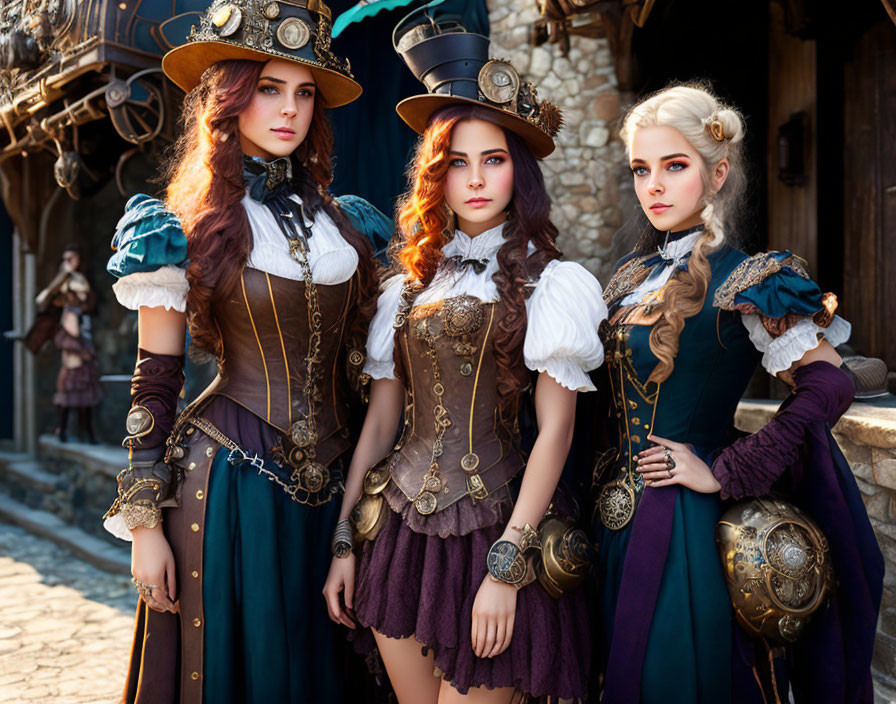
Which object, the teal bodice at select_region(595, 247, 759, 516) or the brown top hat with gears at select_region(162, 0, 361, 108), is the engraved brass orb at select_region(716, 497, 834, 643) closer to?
the teal bodice at select_region(595, 247, 759, 516)

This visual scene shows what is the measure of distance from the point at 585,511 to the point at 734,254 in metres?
0.77

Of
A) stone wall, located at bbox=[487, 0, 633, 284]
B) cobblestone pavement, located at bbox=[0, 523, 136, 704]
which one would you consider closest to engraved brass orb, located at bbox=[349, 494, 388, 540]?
cobblestone pavement, located at bbox=[0, 523, 136, 704]

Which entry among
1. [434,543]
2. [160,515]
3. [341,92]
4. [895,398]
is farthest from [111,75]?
[895,398]

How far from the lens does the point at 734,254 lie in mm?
1976

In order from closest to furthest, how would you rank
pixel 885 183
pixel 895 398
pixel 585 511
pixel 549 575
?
pixel 549 575
pixel 585 511
pixel 895 398
pixel 885 183

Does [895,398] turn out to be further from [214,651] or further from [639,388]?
[214,651]

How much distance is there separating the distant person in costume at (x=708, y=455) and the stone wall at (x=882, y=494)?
1.12 meters

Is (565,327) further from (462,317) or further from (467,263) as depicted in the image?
(467,263)

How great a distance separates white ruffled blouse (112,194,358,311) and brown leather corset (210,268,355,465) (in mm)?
32

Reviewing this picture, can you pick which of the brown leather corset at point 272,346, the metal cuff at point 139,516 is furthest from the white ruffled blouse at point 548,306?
the metal cuff at point 139,516

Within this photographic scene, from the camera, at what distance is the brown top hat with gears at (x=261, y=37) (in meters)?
2.05

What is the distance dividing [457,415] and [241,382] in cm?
58

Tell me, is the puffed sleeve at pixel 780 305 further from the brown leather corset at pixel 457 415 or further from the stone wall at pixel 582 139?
the stone wall at pixel 582 139

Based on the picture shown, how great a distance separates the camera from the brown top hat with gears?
205cm
